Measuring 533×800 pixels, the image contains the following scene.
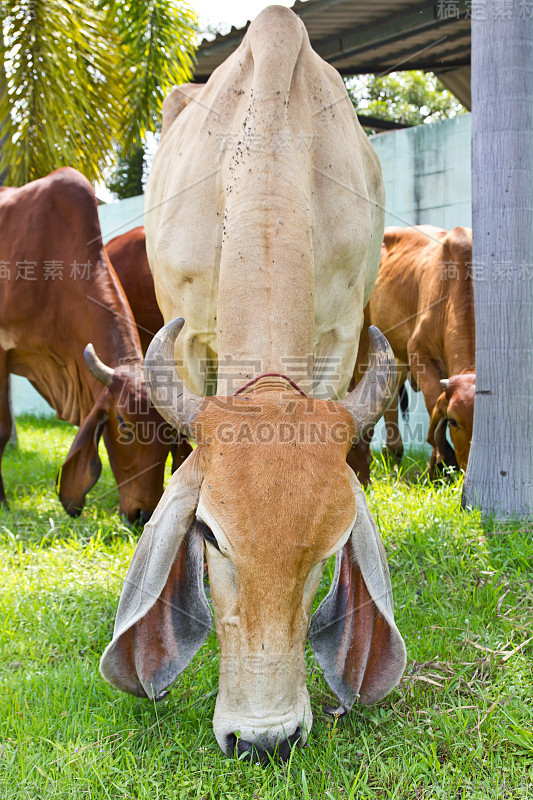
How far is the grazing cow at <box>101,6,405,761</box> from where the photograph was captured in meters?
2.30

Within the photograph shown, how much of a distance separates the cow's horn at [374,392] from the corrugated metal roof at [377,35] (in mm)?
5417

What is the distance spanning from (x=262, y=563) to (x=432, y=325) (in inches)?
181

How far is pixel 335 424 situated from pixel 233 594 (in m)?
0.62

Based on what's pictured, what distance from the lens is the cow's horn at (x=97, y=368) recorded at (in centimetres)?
485

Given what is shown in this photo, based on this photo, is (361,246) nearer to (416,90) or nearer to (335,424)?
(335,424)

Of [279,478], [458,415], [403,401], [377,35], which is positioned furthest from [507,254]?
[377,35]

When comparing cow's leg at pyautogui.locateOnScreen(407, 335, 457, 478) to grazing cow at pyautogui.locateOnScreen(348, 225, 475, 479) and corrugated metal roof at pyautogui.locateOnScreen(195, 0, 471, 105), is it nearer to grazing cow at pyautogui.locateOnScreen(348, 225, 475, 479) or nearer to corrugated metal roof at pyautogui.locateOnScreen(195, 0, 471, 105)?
grazing cow at pyautogui.locateOnScreen(348, 225, 475, 479)

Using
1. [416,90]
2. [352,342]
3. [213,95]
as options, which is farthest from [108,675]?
[416,90]

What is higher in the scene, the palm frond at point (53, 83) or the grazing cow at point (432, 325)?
the palm frond at point (53, 83)

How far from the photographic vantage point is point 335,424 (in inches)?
101

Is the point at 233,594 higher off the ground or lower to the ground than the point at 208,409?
lower

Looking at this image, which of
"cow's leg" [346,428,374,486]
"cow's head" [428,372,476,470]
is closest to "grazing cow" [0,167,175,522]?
"cow's leg" [346,428,374,486]

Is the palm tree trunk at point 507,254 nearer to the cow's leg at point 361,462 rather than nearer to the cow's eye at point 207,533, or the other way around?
the cow's leg at point 361,462

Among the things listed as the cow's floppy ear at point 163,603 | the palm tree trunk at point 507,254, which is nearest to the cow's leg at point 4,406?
the palm tree trunk at point 507,254
